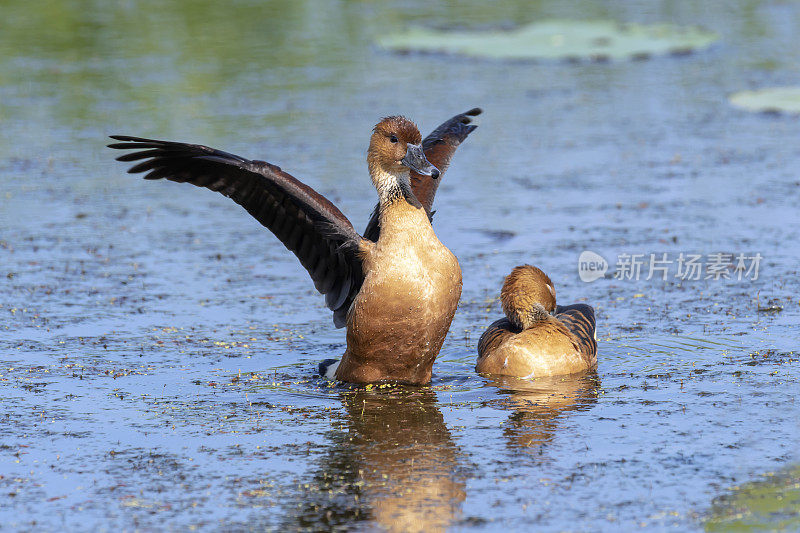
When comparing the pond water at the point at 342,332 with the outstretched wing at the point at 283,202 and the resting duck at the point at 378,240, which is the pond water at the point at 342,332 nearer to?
the resting duck at the point at 378,240

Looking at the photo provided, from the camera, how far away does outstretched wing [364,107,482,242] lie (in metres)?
8.09

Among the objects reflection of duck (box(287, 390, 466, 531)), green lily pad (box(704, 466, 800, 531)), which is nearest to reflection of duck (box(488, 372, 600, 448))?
reflection of duck (box(287, 390, 466, 531))

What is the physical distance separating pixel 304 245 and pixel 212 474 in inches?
86.0

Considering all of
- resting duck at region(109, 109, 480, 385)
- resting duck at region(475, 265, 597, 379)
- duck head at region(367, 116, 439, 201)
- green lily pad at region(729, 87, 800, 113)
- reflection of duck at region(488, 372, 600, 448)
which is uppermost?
green lily pad at region(729, 87, 800, 113)

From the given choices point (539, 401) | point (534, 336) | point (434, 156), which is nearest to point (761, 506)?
point (539, 401)

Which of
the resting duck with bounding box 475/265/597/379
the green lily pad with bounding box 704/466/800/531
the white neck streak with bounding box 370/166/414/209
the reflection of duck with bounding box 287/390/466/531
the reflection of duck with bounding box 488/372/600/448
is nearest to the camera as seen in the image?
the green lily pad with bounding box 704/466/800/531

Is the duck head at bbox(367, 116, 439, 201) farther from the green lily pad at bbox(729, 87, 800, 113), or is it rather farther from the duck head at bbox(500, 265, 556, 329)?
the green lily pad at bbox(729, 87, 800, 113)

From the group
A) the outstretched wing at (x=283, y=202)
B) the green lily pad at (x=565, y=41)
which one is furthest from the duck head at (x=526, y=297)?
the green lily pad at (x=565, y=41)

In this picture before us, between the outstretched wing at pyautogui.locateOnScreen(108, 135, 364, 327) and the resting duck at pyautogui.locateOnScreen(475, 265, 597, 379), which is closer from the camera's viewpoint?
the outstretched wing at pyautogui.locateOnScreen(108, 135, 364, 327)

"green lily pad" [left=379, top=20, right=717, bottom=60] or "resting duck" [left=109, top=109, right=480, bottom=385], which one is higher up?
"green lily pad" [left=379, top=20, right=717, bottom=60]

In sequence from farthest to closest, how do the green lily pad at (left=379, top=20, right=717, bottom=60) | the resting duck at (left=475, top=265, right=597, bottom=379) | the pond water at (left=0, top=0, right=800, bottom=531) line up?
the green lily pad at (left=379, top=20, right=717, bottom=60)
the resting duck at (left=475, top=265, right=597, bottom=379)
the pond water at (left=0, top=0, right=800, bottom=531)

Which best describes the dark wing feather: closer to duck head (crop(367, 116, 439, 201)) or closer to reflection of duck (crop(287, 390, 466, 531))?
reflection of duck (crop(287, 390, 466, 531))

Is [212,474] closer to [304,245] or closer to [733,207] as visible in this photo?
[304,245]

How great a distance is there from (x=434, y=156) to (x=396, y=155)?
135cm
